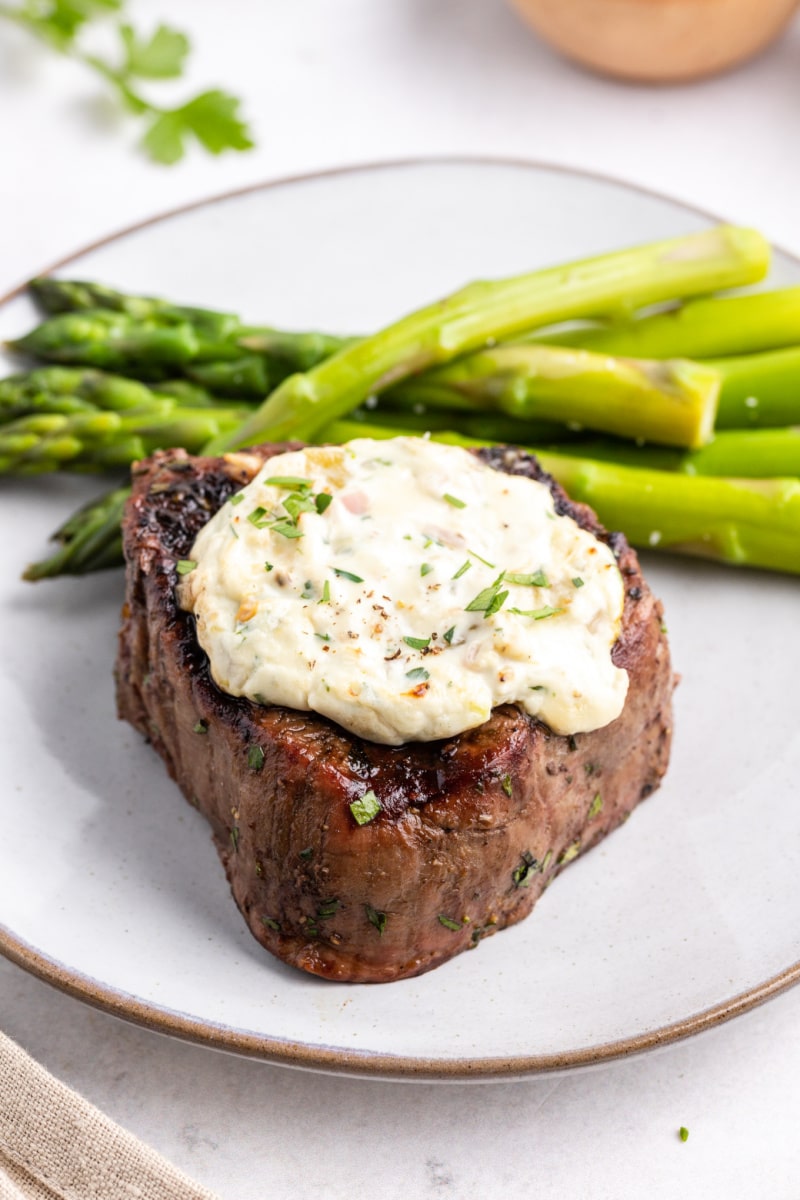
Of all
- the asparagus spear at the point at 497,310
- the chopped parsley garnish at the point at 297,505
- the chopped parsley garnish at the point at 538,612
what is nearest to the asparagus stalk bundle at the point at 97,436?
the asparagus spear at the point at 497,310

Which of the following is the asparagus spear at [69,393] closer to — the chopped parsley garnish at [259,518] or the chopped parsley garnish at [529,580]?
the chopped parsley garnish at [259,518]

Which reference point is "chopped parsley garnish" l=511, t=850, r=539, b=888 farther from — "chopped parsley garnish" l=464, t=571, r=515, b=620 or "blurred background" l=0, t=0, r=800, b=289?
"blurred background" l=0, t=0, r=800, b=289

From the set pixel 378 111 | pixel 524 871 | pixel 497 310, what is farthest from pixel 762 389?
pixel 378 111

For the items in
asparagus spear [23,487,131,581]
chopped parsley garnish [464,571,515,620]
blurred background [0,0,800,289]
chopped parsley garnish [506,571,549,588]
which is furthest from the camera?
blurred background [0,0,800,289]

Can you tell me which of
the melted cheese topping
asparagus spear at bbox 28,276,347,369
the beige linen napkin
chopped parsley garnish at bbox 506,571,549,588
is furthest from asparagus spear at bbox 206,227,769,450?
the beige linen napkin

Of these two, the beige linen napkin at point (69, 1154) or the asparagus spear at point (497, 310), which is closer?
the beige linen napkin at point (69, 1154)

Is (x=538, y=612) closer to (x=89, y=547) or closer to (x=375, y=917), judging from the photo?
(x=375, y=917)
